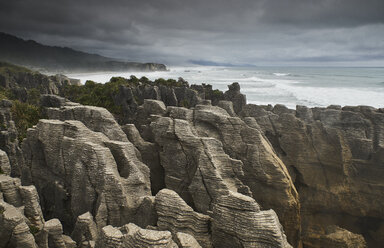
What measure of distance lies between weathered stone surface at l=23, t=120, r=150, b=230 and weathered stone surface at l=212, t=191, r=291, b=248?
3.98 m

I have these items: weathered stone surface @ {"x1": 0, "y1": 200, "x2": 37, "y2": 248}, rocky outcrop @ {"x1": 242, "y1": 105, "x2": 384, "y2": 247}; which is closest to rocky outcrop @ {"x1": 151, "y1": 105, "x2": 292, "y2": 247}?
weathered stone surface @ {"x1": 0, "y1": 200, "x2": 37, "y2": 248}

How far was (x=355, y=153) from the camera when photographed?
67.9 ft

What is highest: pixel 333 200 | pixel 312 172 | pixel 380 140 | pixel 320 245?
pixel 380 140

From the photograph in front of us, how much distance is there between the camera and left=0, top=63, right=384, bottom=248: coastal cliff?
987 cm

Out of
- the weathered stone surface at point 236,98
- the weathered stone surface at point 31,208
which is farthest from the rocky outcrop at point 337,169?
the weathered stone surface at point 31,208

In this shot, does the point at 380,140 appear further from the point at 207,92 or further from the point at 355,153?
the point at 207,92

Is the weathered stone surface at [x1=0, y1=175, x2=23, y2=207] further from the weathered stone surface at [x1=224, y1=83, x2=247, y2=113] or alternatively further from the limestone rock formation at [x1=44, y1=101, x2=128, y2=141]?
the weathered stone surface at [x1=224, y1=83, x2=247, y2=113]

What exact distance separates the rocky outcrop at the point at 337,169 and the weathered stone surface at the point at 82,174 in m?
12.1

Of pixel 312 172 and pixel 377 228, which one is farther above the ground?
pixel 312 172

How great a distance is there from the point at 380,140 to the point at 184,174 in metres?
15.4

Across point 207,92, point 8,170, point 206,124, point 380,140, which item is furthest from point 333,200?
point 207,92

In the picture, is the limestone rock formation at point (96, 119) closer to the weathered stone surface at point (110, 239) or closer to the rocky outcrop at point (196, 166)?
the rocky outcrop at point (196, 166)

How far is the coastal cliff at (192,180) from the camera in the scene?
9867 millimetres

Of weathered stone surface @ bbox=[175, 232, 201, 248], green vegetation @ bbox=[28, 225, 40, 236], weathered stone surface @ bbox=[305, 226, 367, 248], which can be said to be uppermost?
weathered stone surface @ bbox=[175, 232, 201, 248]
